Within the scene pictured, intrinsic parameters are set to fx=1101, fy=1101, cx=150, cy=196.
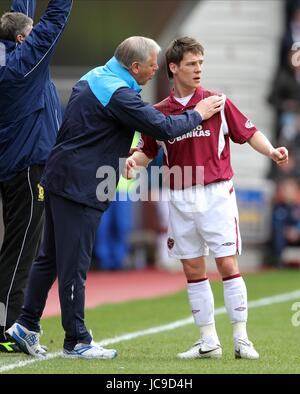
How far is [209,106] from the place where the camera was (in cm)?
724

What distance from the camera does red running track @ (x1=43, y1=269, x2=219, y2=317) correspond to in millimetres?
12650

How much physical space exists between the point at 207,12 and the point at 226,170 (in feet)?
47.4

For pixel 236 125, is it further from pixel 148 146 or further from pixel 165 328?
pixel 165 328

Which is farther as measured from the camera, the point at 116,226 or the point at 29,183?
the point at 116,226

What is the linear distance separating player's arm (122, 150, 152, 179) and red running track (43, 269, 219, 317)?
3490 millimetres

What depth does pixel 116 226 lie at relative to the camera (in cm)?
1688

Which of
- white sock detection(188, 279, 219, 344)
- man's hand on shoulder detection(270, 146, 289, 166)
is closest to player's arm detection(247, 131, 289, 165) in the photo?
man's hand on shoulder detection(270, 146, 289, 166)

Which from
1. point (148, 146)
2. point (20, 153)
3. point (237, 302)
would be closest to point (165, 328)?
point (237, 302)

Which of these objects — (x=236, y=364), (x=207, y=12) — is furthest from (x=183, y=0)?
(x=236, y=364)

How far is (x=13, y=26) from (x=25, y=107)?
0.59 metres

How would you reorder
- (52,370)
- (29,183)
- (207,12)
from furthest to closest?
(207,12), (29,183), (52,370)

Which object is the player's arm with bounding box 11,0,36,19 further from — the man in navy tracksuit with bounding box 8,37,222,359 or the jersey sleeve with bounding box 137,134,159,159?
the jersey sleeve with bounding box 137,134,159,159

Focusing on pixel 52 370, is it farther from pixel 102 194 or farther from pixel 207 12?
pixel 207 12

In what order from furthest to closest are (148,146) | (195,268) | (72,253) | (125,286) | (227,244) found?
(125,286), (148,146), (195,268), (227,244), (72,253)
